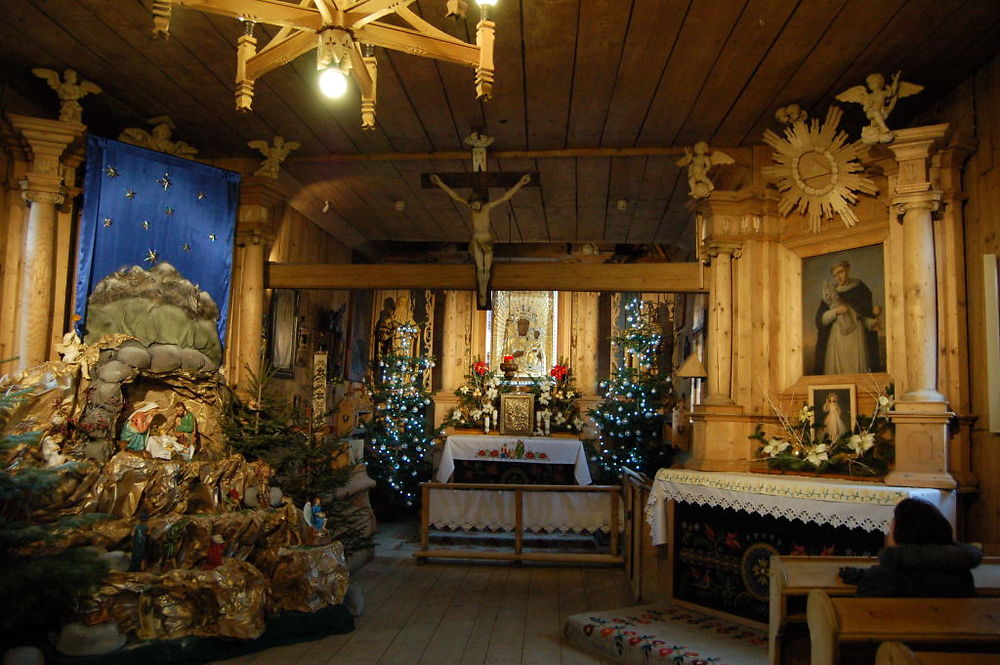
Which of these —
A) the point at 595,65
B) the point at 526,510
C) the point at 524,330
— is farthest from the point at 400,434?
the point at 595,65

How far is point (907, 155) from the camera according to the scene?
5109 mm

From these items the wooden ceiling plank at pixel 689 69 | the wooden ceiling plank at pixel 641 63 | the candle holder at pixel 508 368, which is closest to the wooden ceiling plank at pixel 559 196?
the wooden ceiling plank at pixel 641 63

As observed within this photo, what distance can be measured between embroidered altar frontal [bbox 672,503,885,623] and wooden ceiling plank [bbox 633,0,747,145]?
9.82 ft

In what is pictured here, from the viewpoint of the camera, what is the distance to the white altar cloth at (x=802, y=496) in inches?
176

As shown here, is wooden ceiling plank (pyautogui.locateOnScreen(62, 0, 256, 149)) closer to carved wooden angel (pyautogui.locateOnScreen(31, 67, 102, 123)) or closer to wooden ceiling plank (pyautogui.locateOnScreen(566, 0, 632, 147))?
carved wooden angel (pyautogui.locateOnScreen(31, 67, 102, 123))

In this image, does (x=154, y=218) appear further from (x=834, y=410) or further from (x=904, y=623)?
Answer: (x=904, y=623)

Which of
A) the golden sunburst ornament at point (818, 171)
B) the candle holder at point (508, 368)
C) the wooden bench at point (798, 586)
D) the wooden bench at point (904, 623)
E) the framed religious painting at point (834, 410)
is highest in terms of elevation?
the golden sunburst ornament at point (818, 171)

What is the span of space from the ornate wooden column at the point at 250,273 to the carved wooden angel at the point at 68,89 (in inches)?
58.9

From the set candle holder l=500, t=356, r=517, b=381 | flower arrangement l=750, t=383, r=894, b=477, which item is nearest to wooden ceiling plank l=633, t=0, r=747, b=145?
flower arrangement l=750, t=383, r=894, b=477

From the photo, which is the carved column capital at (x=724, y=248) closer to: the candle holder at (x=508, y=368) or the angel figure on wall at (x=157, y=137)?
the angel figure on wall at (x=157, y=137)

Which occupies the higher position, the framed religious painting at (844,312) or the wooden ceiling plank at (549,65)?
the wooden ceiling plank at (549,65)

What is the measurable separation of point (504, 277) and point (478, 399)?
13.6 ft

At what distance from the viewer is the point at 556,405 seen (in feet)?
35.6

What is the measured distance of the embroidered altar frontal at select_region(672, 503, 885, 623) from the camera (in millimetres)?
4809
